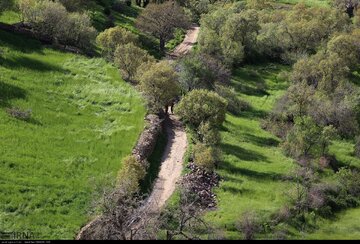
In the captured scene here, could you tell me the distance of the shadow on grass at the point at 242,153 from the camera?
73.2 metres

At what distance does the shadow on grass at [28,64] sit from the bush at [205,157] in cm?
3471

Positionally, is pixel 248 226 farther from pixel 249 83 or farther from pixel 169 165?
pixel 249 83

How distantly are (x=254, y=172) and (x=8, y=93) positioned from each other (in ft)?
125

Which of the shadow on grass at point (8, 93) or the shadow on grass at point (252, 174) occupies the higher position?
the shadow on grass at point (8, 93)

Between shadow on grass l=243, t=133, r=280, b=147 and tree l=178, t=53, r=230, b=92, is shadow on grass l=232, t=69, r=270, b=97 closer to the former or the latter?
tree l=178, t=53, r=230, b=92

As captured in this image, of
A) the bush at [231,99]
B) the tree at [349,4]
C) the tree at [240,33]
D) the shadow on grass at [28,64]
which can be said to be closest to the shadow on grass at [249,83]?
the tree at [240,33]

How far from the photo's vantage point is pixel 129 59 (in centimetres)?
9131

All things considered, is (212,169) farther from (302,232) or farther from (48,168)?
(48,168)

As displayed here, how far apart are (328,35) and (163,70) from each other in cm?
6030

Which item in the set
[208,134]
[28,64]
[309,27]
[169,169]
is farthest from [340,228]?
[309,27]

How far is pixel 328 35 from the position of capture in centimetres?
12381

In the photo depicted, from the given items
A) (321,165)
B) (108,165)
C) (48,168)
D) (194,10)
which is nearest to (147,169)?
(108,165)

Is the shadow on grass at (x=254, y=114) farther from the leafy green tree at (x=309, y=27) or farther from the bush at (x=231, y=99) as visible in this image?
the leafy green tree at (x=309, y=27)

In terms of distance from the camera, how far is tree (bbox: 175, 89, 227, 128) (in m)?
73.5
